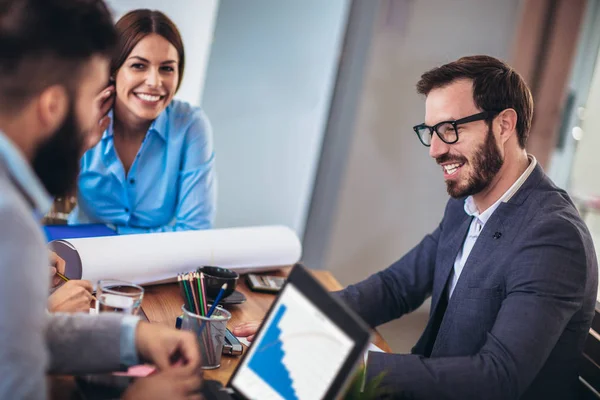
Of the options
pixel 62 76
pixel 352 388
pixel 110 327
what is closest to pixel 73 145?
pixel 62 76

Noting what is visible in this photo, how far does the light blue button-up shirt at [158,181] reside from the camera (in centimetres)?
237

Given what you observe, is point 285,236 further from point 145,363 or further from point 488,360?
point 145,363

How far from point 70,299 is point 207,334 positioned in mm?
287

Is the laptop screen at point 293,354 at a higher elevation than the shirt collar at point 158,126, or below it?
below

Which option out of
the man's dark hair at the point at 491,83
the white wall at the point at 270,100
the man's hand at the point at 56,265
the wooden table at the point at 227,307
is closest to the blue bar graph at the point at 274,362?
the wooden table at the point at 227,307

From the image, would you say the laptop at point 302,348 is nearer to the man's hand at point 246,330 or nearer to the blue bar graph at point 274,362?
the blue bar graph at point 274,362

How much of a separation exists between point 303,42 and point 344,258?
3.81ft

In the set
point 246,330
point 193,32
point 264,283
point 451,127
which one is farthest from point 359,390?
point 193,32

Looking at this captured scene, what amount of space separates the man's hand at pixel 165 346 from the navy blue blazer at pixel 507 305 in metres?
0.41

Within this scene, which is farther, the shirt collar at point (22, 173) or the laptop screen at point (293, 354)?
the laptop screen at point (293, 354)

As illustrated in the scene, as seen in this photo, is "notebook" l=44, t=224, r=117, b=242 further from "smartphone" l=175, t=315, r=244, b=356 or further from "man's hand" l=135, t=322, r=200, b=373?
"man's hand" l=135, t=322, r=200, b=373

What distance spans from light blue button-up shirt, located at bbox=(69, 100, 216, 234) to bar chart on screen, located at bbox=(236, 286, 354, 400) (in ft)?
4.40

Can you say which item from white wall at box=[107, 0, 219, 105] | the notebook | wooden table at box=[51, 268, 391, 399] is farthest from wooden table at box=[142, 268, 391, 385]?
white wall at box=[107, 0, 219, 105]

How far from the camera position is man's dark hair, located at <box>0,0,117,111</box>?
83 cm
